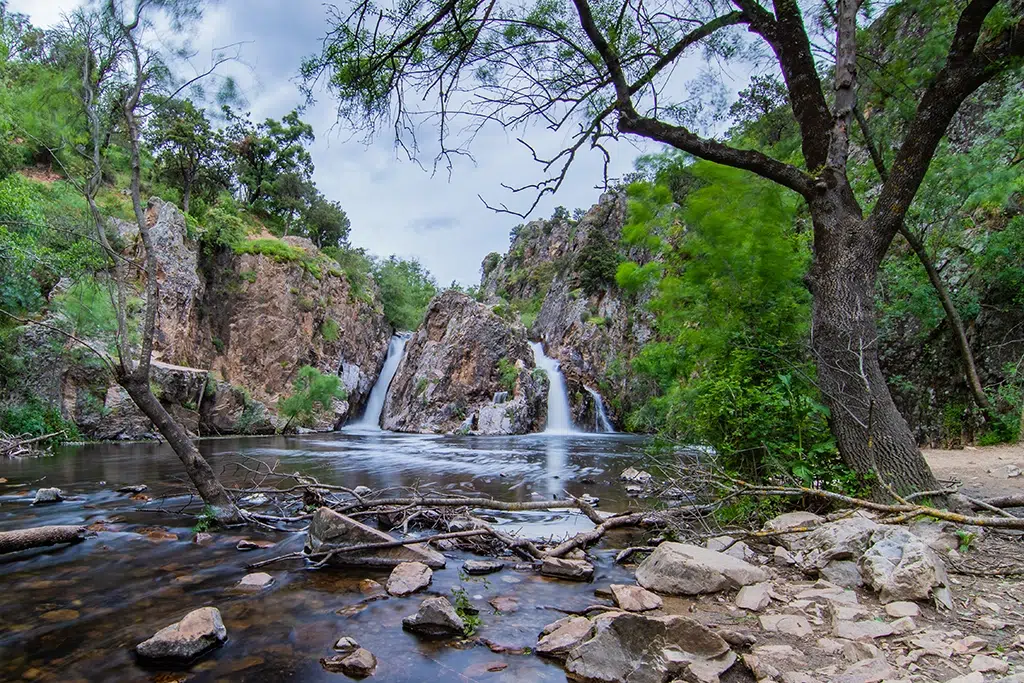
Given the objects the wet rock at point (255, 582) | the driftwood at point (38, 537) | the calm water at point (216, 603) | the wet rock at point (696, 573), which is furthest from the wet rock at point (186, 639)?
the driftwood at point (38, 537)

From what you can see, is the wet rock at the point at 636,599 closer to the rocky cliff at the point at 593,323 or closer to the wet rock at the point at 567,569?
the wet rock at the point at 567,569

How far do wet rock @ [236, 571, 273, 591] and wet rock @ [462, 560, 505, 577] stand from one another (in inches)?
66.3

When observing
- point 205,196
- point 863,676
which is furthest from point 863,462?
point 205,196

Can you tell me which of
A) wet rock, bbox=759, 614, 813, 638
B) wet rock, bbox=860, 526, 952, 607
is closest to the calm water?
wet rock, bbox=759, 614, 813, 638

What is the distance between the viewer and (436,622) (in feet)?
11.1

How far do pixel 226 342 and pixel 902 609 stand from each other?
35487 millimetres

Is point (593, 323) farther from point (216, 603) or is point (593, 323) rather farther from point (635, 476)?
point (216, 603)

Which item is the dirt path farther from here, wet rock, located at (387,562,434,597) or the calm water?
wet rock, located at (387,562,434,597)

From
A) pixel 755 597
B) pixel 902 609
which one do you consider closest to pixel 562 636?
pixel 755 597

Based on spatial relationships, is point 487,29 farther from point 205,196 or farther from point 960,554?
point 205,196

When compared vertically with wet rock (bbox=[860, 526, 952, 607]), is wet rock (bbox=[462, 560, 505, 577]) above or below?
below

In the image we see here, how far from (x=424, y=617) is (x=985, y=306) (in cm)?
1426

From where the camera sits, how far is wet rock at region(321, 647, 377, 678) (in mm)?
2910

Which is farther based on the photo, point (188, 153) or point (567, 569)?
point (188, 153)
